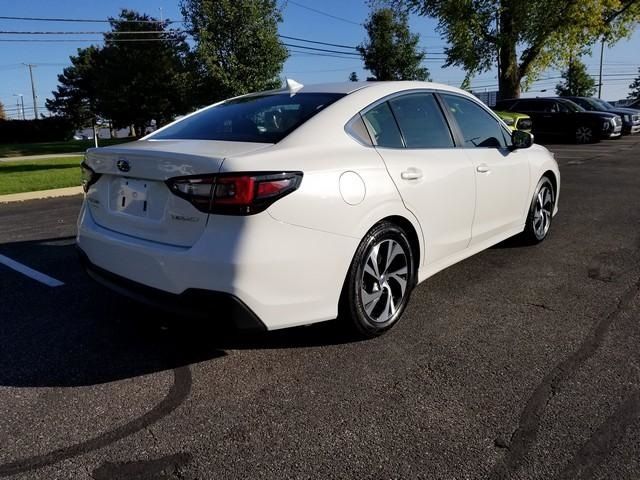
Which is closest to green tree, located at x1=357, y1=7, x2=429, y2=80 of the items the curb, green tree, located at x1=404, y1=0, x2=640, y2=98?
green tree, located at x1=404, y1=0, x2=640, y2=98

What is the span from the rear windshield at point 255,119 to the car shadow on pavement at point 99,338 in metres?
1.10

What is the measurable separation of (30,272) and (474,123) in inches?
156

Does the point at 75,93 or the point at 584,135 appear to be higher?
the point at 75,93

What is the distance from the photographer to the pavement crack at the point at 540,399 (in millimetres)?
2270

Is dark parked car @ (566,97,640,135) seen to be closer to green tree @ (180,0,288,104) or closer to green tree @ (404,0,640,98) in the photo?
green tree @ (404,0,640,98)

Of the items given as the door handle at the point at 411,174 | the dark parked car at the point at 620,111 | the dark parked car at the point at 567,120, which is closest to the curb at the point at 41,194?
the door handle at the point at 411,174

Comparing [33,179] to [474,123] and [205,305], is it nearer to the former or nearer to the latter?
[474,123]

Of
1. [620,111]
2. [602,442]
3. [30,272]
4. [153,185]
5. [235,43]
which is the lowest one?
[602,442]

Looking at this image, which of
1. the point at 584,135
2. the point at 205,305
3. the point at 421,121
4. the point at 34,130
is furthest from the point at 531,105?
the point at 34,130

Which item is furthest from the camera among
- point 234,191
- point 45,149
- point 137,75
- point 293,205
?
point 137,75

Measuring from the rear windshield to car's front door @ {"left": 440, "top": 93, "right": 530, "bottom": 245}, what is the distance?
122cm

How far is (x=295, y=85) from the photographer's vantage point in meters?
4.16

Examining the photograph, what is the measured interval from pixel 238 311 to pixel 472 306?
6.33 ft

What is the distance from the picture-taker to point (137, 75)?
123ft
